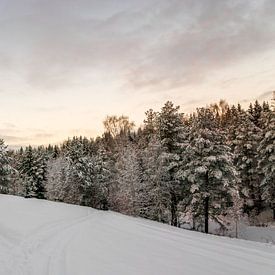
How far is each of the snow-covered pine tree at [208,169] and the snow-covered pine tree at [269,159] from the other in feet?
33.4

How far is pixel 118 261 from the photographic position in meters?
14.5

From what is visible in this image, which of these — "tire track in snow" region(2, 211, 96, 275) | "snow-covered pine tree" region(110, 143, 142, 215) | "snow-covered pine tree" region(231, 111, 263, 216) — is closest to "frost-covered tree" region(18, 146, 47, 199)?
"snow-covered pine tree" region(110, 143, 142, 215)

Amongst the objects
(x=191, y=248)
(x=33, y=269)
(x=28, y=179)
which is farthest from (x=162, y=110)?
(x=28, y=179)

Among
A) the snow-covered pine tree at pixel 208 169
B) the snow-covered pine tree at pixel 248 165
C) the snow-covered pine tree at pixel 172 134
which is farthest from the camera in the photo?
the snow-covered pine tree at pixel 248 165

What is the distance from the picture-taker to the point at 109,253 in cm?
1616

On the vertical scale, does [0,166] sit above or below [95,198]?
above

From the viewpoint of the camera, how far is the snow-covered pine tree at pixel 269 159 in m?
43.8

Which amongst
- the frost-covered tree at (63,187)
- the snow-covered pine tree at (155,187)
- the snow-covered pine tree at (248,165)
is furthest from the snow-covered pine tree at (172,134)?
the frost-covered tree at (63,187)

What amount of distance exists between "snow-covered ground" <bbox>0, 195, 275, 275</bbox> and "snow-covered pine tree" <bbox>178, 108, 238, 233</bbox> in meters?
11.0

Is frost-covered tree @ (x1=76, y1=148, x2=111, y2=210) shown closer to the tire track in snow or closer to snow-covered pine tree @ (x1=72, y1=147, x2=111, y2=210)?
snow-covered pine tree @ (x1=72, y1=147, x2=111, y2=210)

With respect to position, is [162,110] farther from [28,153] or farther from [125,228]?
[28,153]

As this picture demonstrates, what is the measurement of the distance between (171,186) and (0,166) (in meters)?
25.6

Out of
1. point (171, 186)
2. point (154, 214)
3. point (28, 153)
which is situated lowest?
point (154, 214)

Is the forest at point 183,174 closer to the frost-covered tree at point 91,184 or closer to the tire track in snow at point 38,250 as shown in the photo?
the frost-covered tree at point 91,184
